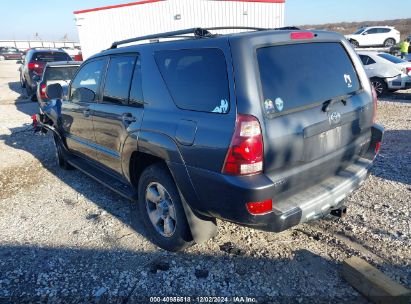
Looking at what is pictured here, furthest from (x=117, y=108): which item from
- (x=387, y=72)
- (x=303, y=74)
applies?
(x=387, y=72)

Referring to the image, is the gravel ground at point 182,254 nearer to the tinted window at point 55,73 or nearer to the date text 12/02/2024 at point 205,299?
the date text 12/02/2024 at point 205,299

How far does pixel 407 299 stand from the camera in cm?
237

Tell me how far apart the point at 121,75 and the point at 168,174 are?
1266 millimetres

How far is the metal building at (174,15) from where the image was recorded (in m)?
14.5

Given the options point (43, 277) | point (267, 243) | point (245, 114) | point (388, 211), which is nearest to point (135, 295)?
point (43, 277)

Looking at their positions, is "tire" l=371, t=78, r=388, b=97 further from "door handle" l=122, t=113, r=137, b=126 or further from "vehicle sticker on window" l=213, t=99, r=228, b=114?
"vehicle sticker on window" l=213, t=99, r=228, b=114

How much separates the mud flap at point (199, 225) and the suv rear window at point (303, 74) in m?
1.10

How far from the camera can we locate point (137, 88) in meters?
3.26

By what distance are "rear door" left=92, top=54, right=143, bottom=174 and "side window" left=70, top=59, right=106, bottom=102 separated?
0.65ft

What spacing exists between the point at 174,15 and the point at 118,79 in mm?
12202

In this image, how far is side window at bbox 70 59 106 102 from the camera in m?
4.04

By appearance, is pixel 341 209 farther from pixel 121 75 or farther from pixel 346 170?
pixel 121 75

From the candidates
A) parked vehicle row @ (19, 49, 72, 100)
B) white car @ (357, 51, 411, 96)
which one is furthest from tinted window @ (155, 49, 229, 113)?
parked vehicle row @ (19, 49, 72, 100)

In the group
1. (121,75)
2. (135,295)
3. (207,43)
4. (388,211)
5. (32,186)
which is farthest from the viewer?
(32,186)
